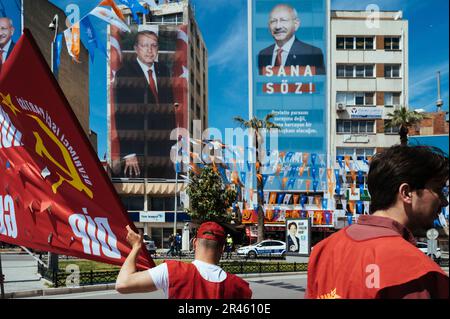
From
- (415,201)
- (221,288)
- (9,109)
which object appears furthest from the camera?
(9,109)

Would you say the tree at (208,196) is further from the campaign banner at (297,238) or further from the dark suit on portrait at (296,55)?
the dark suit on portrait at (296,55)

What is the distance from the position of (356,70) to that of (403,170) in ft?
48.4

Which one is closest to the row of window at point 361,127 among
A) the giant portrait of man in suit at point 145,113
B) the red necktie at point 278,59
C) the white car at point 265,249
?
the red necktie at point 278,59

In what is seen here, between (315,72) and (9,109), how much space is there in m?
9.39

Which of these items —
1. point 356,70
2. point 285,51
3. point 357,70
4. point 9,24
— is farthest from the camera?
point 357,70

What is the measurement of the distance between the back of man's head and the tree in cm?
2189

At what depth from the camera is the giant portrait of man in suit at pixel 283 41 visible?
618 centimetres

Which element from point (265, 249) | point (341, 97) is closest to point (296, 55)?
point (265, 249)

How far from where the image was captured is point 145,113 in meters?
27.0

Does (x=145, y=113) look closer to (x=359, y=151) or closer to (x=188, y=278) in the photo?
(x=359, y=151)

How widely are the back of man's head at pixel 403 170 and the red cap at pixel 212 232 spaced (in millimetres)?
1277

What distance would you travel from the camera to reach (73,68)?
9.20 metres
